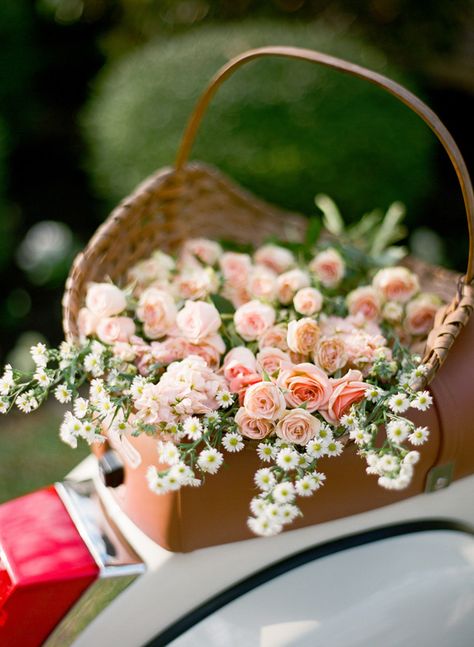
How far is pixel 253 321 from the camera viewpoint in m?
1.22

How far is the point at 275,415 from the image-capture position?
3.16ft

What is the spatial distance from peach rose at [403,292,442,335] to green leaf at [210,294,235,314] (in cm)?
32

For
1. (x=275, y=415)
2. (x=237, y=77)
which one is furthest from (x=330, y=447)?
(x=237, y=77)

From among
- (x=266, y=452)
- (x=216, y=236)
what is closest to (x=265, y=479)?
(x=266, y=452)

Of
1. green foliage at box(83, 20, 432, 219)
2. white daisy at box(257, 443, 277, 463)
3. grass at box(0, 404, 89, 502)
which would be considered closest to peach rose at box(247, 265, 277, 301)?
white daisy at box(257, 443, 277, 463)

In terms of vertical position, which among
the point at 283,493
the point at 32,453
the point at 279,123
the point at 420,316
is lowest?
the point at 32,453

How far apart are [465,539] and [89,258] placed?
2.70ft

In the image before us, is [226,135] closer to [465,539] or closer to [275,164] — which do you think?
[275,164]

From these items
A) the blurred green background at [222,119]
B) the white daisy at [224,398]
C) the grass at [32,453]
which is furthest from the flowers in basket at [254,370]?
the blurred green background at [222,119]

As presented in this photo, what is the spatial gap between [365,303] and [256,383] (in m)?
0.38

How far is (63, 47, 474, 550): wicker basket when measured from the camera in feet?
3.43

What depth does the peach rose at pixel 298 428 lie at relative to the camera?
0.96 meters

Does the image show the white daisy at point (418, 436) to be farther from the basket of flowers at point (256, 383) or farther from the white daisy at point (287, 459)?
the white daisy at point (287, 459)

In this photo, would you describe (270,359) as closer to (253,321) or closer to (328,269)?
(253,321)
